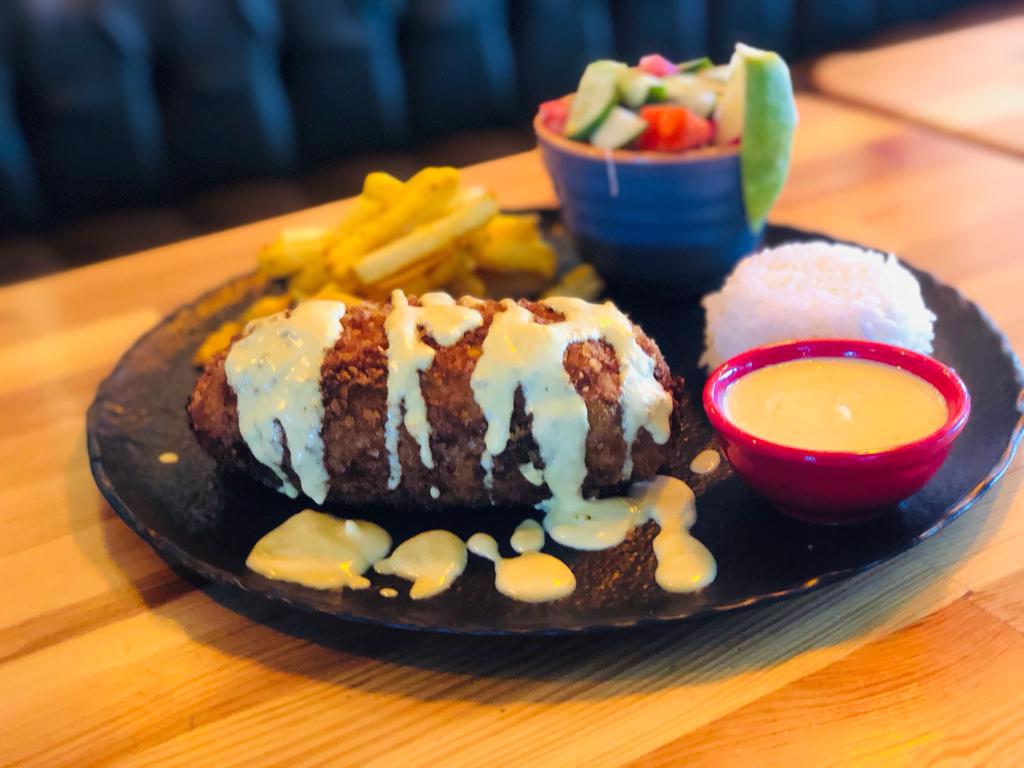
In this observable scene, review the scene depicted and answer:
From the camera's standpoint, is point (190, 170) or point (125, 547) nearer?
point (125, 547)

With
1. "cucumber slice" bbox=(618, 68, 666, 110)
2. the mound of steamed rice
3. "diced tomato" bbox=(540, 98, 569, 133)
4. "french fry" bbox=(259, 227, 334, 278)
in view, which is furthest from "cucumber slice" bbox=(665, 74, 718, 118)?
"french fry" bbox=(259, 227, 334, 278)

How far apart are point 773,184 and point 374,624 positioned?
1.06 meters

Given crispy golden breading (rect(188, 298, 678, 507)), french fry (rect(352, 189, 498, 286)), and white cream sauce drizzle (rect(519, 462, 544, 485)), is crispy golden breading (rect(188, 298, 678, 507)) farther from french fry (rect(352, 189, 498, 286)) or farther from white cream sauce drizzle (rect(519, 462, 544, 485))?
french fry (rect(352, 189, 498, 286))

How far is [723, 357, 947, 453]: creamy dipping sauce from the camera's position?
3.87 ft

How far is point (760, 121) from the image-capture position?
1.69 meters

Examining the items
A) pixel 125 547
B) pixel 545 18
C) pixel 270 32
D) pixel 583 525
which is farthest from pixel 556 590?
pixel 545 18

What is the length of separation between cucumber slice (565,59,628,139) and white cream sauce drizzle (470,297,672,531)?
0.61 meters

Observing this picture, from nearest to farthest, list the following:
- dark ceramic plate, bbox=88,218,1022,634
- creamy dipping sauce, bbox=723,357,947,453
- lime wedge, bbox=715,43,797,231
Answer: dark ceramic plate, bbox=88,218,1022,634 < creamy dipping sauce, bbox=723,357,947,453 < lime wedge, bbox=715,43,797,231

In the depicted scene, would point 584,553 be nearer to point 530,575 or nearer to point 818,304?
point 530,575

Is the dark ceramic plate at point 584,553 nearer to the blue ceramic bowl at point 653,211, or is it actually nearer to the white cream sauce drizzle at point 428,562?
the white cream sauce drizzle at point 428,562

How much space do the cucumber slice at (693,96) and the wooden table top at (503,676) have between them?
800mm

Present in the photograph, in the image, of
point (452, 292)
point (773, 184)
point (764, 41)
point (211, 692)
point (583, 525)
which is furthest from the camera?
point (764, 41)

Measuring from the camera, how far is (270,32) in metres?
2.82

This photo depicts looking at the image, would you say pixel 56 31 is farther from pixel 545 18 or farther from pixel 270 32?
pixel 545 18
